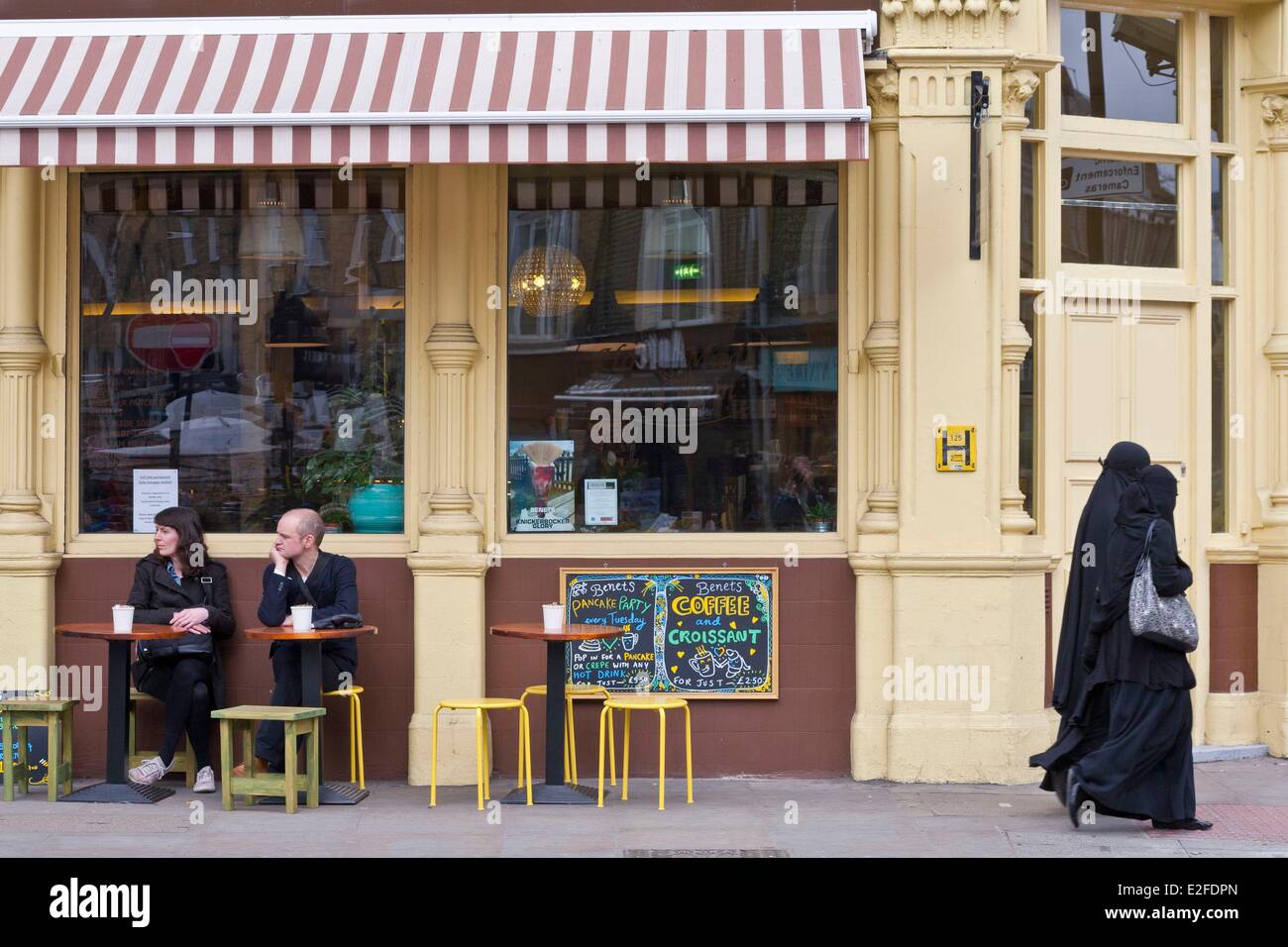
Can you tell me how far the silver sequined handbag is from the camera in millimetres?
7789

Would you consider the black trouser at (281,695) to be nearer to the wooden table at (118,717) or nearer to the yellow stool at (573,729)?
the wooden table at (118,717)

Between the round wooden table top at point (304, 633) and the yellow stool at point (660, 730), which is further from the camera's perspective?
the yellow stool at point (660, 730)

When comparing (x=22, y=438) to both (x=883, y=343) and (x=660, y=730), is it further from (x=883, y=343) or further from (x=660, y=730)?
(x=883, y=343)

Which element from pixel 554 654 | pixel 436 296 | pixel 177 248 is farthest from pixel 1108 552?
pixel 177 248

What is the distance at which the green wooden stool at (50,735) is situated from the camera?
8633 mm

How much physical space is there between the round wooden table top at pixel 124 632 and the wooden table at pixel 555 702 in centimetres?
170

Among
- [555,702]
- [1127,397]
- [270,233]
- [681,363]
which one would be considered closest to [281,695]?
[555,702]

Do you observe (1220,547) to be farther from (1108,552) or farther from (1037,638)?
(1108,552)

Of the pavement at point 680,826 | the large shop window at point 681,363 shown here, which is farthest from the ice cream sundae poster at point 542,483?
the pavement at point 680,826

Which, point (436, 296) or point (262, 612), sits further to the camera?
point (436, 296)

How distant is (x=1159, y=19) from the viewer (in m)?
10.4

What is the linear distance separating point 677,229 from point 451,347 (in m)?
1.53

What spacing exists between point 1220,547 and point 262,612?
19.4ft
